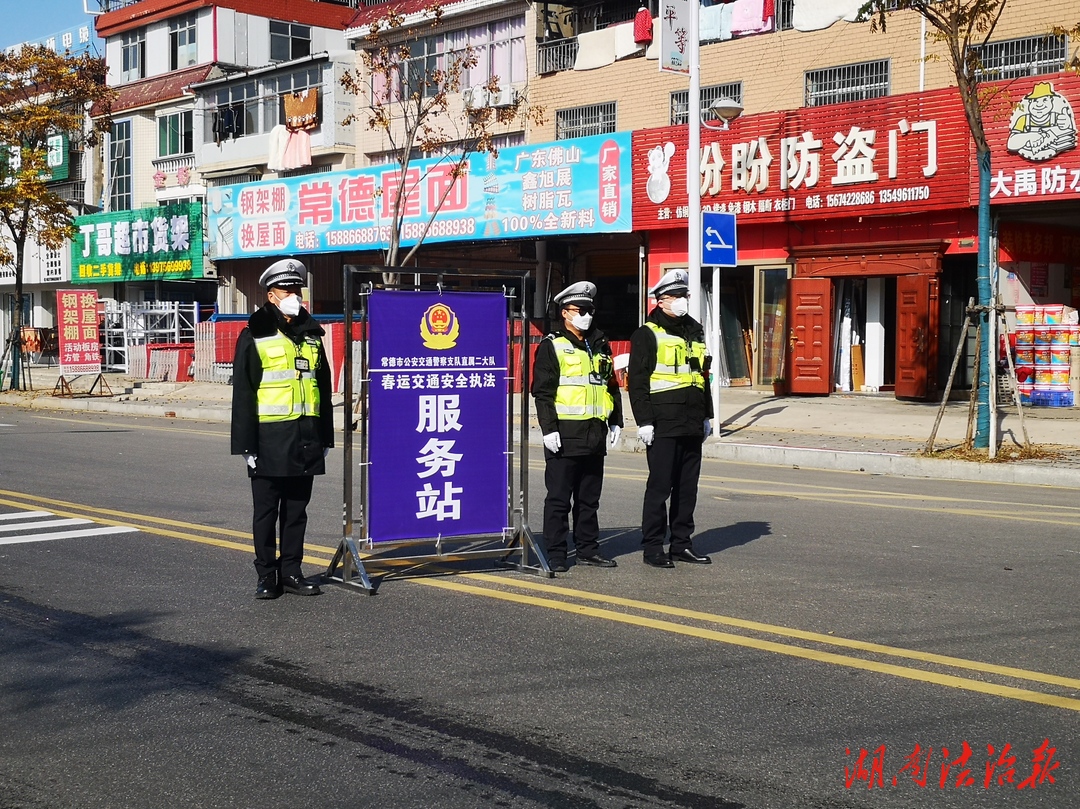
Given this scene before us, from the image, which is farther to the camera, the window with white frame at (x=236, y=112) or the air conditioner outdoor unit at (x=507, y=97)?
the window with white frame at (x=236, y=112)

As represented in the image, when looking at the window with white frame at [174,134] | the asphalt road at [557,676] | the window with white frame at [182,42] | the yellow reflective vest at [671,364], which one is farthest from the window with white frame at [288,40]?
the yellow reflective vest at [671,364]

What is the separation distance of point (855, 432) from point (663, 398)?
1115cm

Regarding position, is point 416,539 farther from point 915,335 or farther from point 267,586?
point 915,335

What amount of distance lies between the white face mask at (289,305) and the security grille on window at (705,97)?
67.9 feet

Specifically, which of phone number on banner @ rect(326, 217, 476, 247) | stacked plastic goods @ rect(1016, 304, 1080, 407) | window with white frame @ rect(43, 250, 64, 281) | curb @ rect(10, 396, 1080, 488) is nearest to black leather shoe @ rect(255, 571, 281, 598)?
curb @ rect(10, 396, 1080, 488)

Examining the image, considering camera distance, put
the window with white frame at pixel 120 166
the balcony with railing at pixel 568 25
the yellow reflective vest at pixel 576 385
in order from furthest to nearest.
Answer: the window with white frame at pixel 120 166 < the balcony with railing at pixel 568 25 < the yellow reflective vest at pixel 576 385

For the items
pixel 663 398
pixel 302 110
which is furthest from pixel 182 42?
pixel 663 398

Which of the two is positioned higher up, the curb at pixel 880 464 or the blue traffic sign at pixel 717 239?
the blue traffic sign at pixel 717 239

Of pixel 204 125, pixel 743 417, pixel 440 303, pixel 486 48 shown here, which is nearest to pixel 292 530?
pixel 440 303

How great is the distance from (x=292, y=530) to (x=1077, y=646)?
14.2 feet

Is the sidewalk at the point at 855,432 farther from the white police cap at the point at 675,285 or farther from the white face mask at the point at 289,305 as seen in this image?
the white face mask at the point at 289,305

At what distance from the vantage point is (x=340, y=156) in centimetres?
3528

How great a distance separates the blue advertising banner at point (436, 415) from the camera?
25.2 ft

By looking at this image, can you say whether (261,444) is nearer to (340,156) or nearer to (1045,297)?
(1045,297)
